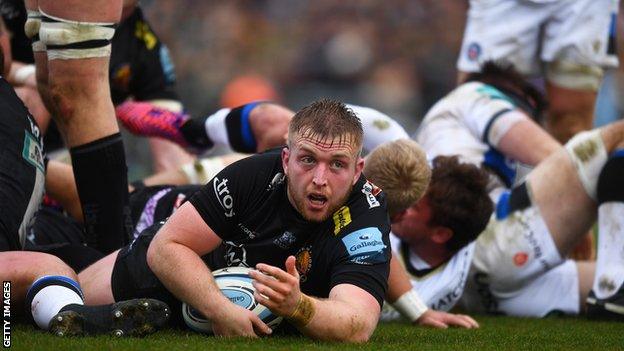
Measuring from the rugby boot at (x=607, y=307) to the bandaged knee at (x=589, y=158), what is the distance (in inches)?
20.1

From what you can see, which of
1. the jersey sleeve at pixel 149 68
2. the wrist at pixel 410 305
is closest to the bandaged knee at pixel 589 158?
the wrist at pixel 410 305

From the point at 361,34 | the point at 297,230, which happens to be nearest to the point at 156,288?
the point at 297,230

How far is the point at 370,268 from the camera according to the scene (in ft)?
12.3

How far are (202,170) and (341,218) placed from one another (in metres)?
2.51

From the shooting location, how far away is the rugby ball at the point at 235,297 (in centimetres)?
385

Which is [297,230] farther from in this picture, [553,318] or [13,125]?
[553,318]

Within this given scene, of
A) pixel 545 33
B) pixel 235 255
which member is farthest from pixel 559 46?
pixel 235 255

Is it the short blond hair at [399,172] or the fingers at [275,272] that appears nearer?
the fingers at [275,272]

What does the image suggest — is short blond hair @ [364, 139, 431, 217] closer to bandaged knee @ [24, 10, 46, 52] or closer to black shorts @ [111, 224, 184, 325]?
black shorts @ [111, 224, 184, 325]

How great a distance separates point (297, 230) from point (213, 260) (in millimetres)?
398

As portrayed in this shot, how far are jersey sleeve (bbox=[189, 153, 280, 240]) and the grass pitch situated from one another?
37 centimetres

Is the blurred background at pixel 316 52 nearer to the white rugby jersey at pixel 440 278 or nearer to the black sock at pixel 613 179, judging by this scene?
the white rugby jersey at pixel 440 278

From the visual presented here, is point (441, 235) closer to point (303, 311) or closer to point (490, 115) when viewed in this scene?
→ point (490, 115)

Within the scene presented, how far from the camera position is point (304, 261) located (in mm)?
3932
